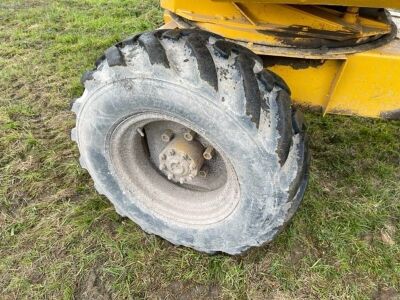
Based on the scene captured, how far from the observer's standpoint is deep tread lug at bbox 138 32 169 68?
183 cm

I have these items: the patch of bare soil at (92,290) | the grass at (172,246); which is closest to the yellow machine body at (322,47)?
the grass at (172,246)

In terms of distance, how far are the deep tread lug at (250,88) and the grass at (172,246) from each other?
974 millimetres

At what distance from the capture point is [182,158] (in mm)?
2252

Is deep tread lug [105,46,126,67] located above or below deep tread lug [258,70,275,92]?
below

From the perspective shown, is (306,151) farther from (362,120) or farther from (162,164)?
(362,120)

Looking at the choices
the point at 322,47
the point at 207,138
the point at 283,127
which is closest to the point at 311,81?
the point at 322,47

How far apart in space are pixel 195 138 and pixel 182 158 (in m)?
0.13

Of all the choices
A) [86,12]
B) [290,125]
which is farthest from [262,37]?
[86,12]

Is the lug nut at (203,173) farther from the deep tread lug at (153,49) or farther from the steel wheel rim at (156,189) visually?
the deep tread lug at (153,49)

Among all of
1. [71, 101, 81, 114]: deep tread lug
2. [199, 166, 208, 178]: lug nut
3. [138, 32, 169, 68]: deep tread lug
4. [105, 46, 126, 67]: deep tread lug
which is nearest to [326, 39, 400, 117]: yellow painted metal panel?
[199, 166, 208, 178]: lug nut

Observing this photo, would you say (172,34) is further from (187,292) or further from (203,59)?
(187,292)

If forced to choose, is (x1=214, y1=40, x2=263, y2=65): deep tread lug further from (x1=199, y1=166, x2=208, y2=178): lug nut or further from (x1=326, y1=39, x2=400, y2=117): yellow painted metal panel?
(x1=199, y1=166, x2=208, y2=178): lug nut

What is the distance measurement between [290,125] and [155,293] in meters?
1.14

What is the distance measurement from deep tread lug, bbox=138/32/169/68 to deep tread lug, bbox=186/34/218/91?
0.12 meters
